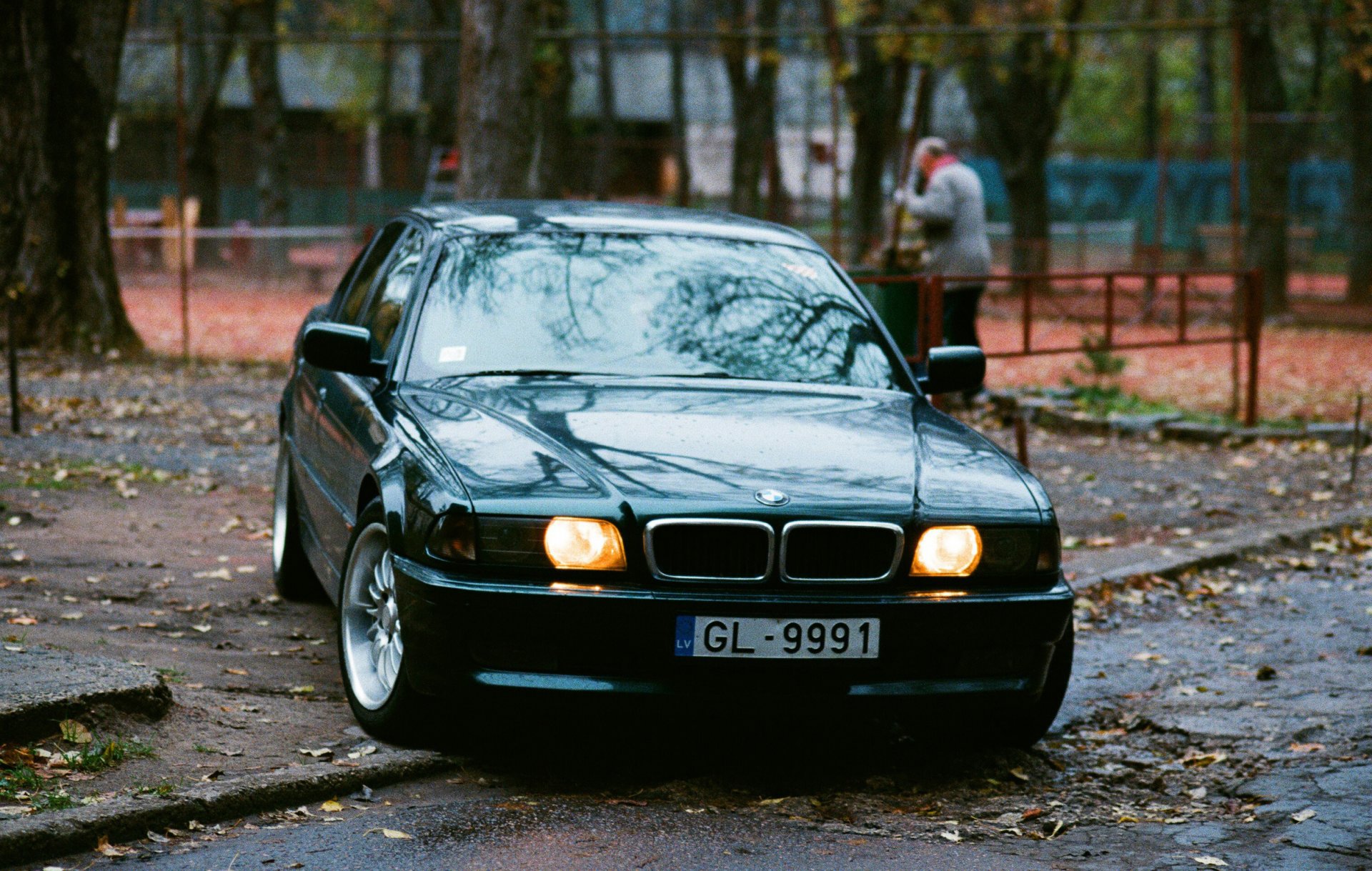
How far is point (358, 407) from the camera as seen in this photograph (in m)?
5.35

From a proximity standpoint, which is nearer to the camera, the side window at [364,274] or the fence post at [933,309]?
the side window at [364,274]

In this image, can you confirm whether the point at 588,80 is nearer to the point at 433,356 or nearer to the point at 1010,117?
the point at 1010,117

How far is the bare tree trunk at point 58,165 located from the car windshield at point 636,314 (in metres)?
10.4

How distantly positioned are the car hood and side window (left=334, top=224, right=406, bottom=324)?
4.44 ft

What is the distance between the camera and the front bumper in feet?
13.6

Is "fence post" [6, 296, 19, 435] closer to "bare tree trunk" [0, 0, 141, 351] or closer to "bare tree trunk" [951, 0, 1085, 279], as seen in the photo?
"bare tree trunk" [0, 0, 141, 351]

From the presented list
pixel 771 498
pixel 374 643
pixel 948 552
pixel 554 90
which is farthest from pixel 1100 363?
pixel 554 90

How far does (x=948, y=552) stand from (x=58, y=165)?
1243 centimetres

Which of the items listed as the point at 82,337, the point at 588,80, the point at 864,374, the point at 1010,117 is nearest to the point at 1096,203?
the point at 1010,117

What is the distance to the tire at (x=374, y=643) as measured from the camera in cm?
452

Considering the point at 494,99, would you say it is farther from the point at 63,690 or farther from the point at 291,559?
the point at 63,690

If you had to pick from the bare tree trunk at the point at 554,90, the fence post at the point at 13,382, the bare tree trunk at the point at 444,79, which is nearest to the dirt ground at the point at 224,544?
the fence post at the point at 13,382

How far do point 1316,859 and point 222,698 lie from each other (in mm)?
2958

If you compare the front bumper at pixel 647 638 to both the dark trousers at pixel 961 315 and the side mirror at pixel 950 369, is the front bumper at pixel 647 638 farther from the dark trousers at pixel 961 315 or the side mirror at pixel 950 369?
the dark trousers at pixel 961 315
